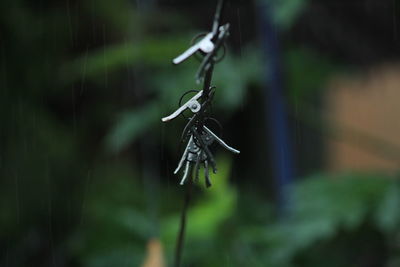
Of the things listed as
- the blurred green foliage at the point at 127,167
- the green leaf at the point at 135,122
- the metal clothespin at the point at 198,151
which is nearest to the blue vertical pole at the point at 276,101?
the blurred green foliage at the point at 127,167

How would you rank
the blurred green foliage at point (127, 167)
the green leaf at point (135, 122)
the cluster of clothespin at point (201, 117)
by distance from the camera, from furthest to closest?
the green leaf at point (135, 122), the blurred green foliage at point (127, 167), the cluster of clothespin at point (201, 117)

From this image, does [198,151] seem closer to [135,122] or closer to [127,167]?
[135,122]

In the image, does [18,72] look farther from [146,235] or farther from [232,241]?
[232,241]

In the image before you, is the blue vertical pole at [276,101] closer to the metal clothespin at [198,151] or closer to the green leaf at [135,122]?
the green leaf at [135,122]

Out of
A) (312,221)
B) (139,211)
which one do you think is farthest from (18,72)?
(312,221)

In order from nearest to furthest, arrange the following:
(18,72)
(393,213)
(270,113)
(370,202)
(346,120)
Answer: (393,213), (370,202), (270,113), (18,72), (346,120)

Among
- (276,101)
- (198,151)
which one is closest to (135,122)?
(276,101)
